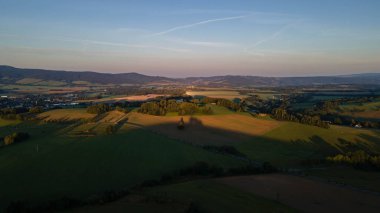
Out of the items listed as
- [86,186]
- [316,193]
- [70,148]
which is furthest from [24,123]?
[316,193]

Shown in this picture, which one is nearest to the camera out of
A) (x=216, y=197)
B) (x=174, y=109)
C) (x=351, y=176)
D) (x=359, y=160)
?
(x=216, y=197)

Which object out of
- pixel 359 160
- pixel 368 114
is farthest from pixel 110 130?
pixel 368 114

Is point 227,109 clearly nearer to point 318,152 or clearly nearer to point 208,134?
point 208,134

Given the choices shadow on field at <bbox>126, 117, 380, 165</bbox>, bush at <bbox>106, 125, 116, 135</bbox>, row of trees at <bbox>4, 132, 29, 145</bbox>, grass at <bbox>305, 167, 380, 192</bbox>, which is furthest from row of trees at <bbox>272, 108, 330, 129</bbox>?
row of trees at <bbox>4, 132, 29, 145</bbox>

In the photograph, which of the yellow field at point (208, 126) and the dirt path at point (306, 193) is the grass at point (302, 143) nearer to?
the yellow field at point (208, 126)

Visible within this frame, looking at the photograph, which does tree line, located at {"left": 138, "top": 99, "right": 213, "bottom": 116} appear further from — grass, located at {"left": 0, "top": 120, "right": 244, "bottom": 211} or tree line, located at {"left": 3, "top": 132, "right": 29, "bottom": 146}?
tree line, located at {"left": 3, "top": 132, "right": 29, "bottom": 146}

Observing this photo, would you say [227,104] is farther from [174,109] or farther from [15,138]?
[15,138]
